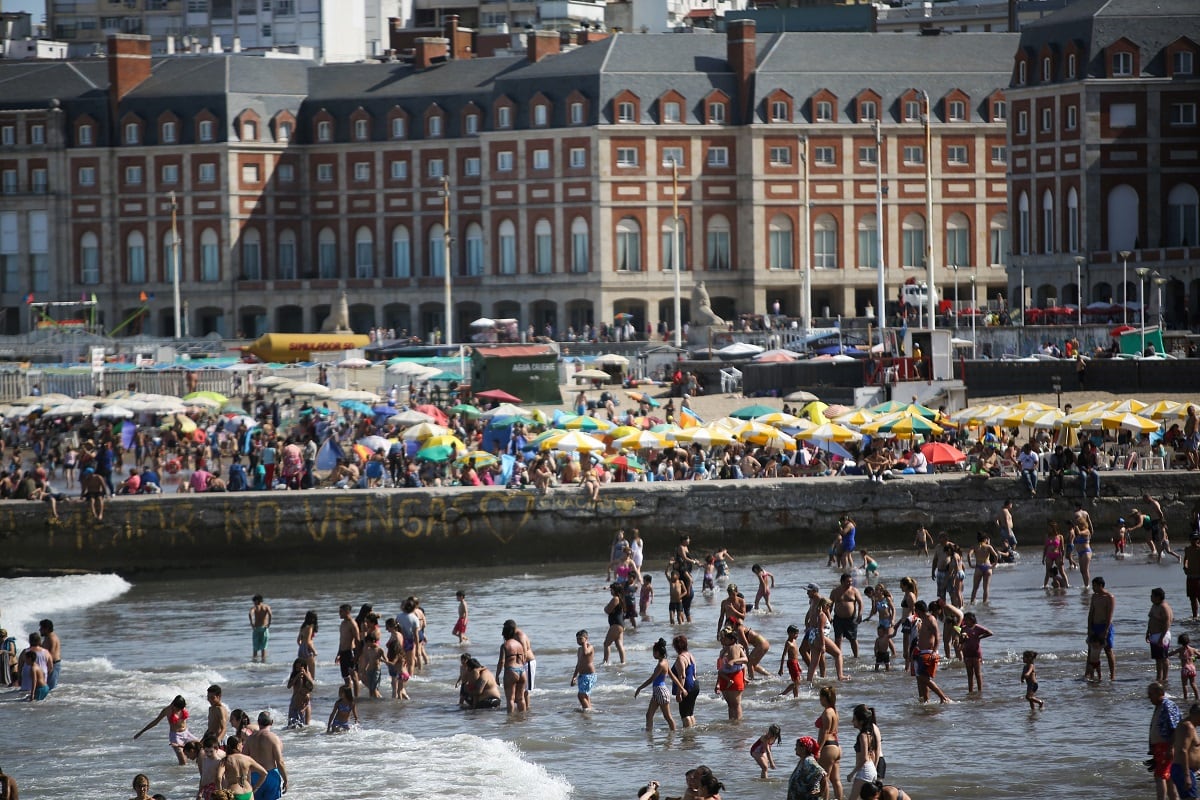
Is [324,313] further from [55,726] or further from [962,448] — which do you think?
[55,726]

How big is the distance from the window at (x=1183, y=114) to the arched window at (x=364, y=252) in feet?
119

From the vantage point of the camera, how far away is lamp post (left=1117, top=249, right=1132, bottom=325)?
7206 centimetres

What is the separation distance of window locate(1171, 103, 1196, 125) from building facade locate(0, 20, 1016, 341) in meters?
11.7

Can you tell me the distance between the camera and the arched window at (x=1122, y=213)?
82.0 meters

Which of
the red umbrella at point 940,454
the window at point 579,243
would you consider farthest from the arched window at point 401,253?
the red umbrella at point 940,454

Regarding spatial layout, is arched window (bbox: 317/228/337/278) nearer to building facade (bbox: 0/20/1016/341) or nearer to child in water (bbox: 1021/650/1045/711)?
building facade (bbox: 0/20/1016/341)

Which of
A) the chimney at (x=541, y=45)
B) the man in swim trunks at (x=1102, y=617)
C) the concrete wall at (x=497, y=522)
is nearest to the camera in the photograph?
the man in swim trunks at (x=1102, y=617)

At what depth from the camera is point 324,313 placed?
3920 inches

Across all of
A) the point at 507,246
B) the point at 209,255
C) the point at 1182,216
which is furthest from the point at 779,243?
the point at 209,255

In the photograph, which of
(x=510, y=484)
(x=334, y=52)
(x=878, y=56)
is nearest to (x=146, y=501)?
(x=510, y=484)

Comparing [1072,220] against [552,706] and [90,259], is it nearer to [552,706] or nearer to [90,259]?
[90,259]

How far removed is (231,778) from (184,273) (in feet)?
264

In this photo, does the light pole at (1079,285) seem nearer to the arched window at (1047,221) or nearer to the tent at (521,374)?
the arched window at (1047,221)

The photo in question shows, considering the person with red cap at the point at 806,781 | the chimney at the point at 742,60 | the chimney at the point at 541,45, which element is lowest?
the person with red cap at the point at 806,781
